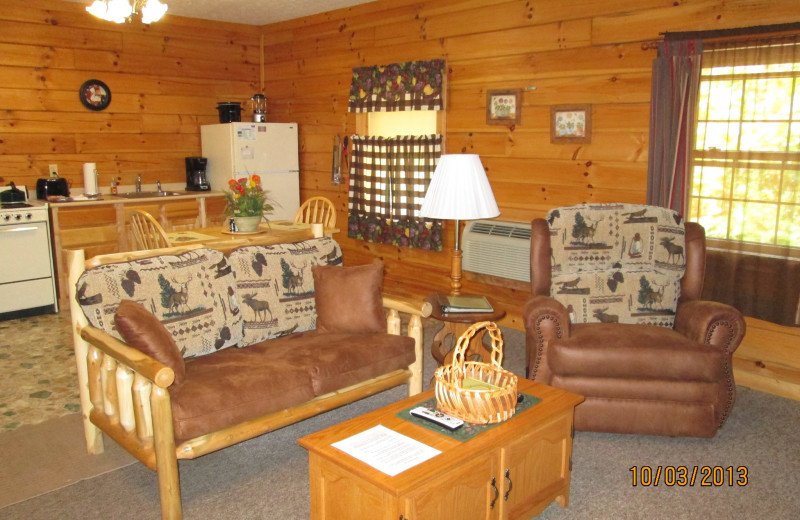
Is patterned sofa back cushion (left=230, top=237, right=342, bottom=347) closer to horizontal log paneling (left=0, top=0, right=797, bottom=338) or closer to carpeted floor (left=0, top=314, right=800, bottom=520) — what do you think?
carpeted floor (left=0, top=314, right=800, bottom=520)

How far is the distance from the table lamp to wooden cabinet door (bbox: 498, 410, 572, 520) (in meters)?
1.23

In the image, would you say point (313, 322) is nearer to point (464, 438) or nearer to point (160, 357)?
point (160, 357)

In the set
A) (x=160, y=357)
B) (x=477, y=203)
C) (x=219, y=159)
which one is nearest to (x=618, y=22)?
(x=477, y=203)

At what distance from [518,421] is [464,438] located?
0.25 metres

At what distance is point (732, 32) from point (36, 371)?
14.8 feet

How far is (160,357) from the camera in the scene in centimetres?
262

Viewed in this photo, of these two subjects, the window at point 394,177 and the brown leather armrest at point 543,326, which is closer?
the brown leather armrest at point 543,326

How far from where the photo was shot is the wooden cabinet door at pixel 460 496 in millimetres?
1963

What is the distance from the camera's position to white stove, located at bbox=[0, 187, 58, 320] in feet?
16.7

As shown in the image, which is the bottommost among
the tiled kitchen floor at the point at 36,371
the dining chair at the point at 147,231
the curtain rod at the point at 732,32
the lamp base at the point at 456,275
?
the tiled kitchen floor at the point at 36,371

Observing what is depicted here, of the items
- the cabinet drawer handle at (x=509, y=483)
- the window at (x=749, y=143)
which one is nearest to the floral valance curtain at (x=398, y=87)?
the window at (x=749, y=143)

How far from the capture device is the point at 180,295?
2992 millimetres

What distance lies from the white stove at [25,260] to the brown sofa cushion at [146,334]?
3.04 meters

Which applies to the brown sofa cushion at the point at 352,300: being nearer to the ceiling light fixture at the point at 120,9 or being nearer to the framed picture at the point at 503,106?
the ceiling light fixture at the point at 120,9
